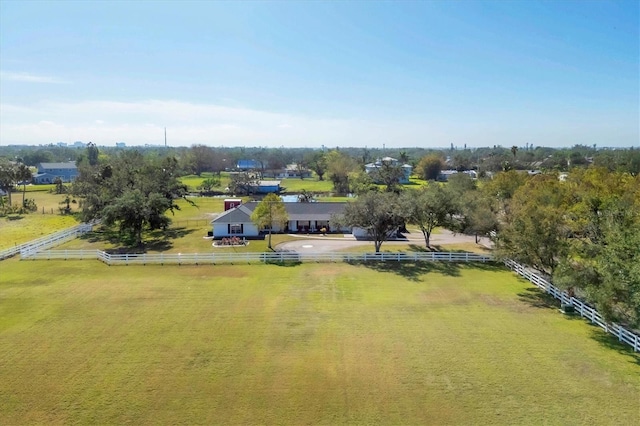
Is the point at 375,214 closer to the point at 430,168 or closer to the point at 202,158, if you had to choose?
the point at 430,168

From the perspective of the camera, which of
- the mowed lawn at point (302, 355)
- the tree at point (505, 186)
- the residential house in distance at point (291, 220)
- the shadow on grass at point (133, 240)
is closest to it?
the mowed lawn at point (302, 355)

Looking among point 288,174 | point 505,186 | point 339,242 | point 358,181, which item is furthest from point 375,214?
point 288,174

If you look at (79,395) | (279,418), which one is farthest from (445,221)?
(79,395)

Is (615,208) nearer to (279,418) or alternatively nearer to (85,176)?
(279,418)

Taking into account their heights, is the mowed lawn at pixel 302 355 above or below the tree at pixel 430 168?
below

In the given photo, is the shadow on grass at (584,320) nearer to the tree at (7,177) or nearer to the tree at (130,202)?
the tree at (130,202)

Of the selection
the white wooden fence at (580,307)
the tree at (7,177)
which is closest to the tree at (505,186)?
the white wooden fence at (580,307)
